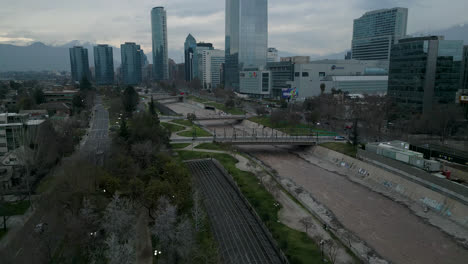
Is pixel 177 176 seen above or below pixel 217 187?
above

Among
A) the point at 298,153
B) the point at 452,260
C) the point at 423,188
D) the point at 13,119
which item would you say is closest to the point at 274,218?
the point at 452,260

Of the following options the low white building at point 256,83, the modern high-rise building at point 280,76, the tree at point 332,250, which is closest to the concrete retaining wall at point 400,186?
the tree at point 332,250

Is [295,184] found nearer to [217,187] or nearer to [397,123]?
[217,187]

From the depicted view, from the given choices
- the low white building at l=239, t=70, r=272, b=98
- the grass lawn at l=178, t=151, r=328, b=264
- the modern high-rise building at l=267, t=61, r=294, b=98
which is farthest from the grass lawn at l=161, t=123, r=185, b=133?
the low white building at l=239, t=70, r=272, b=98

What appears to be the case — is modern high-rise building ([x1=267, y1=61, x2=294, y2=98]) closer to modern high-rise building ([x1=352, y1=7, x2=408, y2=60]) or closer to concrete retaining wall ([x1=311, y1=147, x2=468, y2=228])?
modern high-rise building ([x1=352, y1=7, x2=408, y2=60])

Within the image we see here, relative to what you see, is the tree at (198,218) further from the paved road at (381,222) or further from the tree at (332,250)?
the paved road at (381,222)

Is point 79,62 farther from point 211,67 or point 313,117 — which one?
point 313,117
